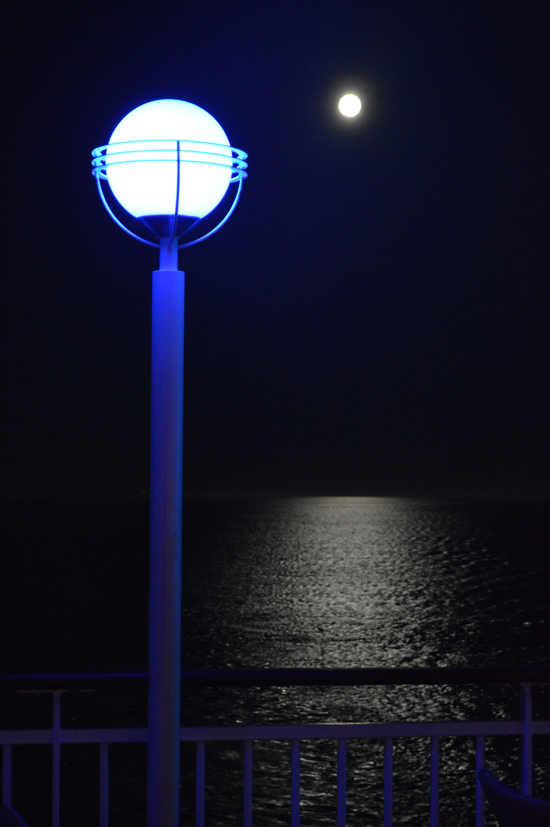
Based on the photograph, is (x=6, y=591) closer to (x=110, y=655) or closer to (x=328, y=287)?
(x=110, y=655)

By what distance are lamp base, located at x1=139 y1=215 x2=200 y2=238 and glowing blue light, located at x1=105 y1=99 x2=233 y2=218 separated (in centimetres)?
1

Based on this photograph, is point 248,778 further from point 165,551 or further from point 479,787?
point 165,551

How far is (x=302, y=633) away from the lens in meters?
60.8

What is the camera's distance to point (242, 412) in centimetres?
12788

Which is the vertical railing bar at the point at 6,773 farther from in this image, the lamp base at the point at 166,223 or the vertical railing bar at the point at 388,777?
the lamp base at the point at 166,223

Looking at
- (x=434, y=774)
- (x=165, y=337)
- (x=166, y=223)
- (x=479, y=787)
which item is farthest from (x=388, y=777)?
(x=166, y=223)

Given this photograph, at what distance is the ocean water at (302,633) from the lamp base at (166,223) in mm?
33724

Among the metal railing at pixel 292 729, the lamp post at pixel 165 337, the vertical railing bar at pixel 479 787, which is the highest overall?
the lamp post at pixel 165 337

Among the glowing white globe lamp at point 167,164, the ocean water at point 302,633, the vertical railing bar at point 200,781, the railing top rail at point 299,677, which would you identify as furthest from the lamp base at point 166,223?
the ocean water at point 302,633

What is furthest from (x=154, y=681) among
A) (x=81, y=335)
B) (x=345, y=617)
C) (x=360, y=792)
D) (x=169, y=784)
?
(x=81, y=335)

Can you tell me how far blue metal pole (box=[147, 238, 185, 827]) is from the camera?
2270mm

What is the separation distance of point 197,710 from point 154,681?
4364 centimetres

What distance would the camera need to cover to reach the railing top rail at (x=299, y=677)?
7.95 ft

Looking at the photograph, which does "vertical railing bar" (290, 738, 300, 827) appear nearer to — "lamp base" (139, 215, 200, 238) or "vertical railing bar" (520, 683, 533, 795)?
"vertical railing bar" (520, 683, 533, 795)
